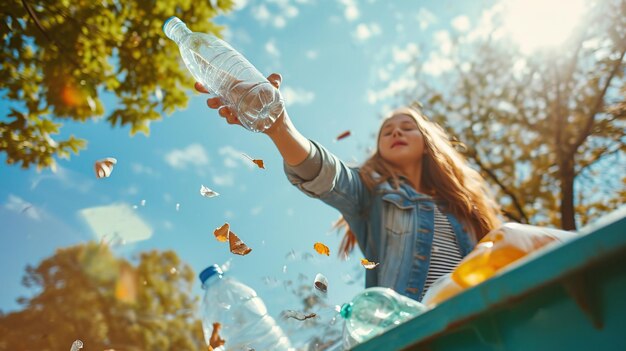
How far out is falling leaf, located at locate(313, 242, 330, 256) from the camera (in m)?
3.02

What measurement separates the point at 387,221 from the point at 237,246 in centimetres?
93

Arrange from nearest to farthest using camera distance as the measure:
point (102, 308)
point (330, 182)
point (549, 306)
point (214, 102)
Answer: point (549, 306) < point (214, 102) < point (330, 182) < point (102, 308)

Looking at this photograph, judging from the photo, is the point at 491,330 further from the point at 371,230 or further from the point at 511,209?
the point at 511,209

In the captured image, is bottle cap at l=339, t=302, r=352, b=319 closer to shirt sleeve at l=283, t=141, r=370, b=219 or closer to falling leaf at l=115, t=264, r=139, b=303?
shirt sleeve at l=283, t=141, r=370, b=219

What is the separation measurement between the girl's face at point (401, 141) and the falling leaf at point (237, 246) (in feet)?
4.27

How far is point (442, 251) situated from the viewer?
2.91m

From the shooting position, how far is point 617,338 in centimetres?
72

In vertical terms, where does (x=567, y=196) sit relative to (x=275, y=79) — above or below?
above

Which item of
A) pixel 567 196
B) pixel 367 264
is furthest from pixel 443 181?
pixel 567 196

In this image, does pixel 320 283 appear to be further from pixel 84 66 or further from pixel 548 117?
pixel 548 117

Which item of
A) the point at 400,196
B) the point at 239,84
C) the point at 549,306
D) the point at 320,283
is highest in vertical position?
the point at 239,84

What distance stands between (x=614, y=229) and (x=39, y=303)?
1527 centimetres

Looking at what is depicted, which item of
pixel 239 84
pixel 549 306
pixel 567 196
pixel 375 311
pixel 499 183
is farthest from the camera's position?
pixel 499 183

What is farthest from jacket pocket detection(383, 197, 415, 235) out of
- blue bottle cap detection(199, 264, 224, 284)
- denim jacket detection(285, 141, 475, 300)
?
blue bottle cap detection(199, 264, 224, 284)
